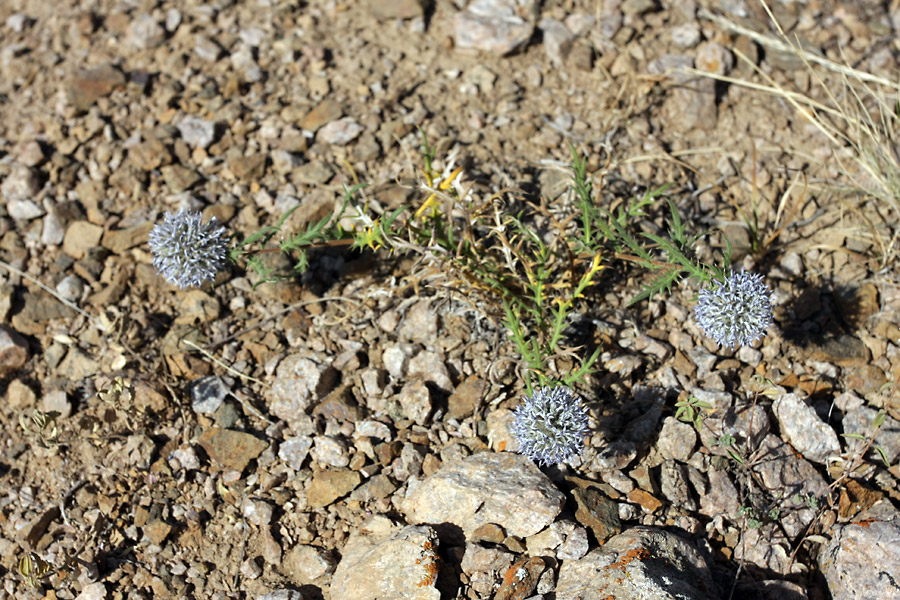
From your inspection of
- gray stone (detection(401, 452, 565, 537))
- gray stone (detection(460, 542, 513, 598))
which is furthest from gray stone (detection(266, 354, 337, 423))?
gray stone (detection(460, 542, 513, 598))

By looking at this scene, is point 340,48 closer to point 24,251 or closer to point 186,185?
point 186,185

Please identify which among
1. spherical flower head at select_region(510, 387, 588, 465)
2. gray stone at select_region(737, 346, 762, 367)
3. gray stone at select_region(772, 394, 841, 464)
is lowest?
gray stone at select_region(772, 394, 841, 464)

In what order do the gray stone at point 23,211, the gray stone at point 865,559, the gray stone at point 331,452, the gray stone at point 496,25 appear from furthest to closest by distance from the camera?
the gray stone at point 496,25, the gray stone at point 23,211, the gray stone at point 331,452, the gray stone at point 865,559

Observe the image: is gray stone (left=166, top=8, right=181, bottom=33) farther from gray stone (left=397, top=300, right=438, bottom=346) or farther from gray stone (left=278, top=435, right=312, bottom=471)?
gray stone (left=278, top=435, right=312, bottom=471)

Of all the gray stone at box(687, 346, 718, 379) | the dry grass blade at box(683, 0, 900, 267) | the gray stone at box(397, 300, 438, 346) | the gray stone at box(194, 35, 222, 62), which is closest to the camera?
the gray stone at box(687, 346, 718, 379)

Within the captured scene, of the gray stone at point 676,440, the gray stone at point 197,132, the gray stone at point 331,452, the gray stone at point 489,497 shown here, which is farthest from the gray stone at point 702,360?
the gray stone at point 197,132

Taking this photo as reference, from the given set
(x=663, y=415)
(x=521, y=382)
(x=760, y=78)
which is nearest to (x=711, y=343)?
(x=663, y=415)

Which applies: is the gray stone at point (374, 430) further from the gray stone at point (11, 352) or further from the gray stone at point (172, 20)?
the gray stone at point (172, 20)
